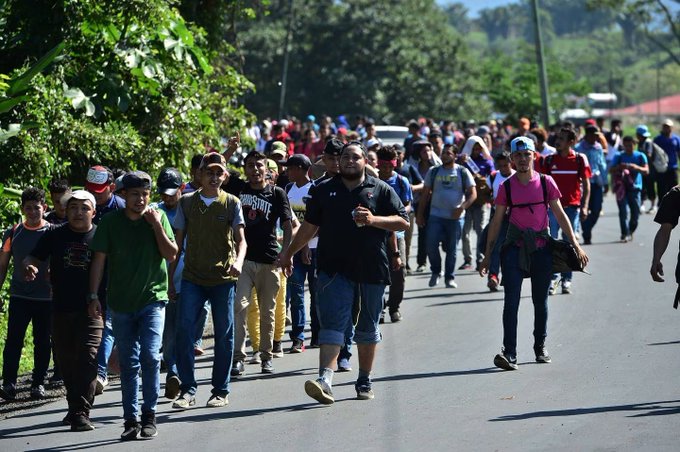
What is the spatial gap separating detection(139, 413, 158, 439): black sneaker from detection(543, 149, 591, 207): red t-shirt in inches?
324

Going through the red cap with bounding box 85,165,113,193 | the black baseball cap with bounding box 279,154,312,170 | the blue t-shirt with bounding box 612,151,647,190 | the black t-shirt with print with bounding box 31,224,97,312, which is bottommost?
the black t-shirt with print with bounding box 31,224,97,312

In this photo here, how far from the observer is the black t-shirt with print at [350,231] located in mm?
9812

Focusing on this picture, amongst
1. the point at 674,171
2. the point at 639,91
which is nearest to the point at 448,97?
the point at 674,171

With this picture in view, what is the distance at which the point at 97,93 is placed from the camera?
15.2 metres

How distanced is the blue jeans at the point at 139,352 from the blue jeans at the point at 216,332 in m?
0.79

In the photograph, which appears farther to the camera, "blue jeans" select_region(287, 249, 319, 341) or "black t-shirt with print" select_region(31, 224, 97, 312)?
"blue jeans" select_region(287, 249, 319, 341)

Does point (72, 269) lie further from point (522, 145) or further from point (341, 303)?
point (522, 145)

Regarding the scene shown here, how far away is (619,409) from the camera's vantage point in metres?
9.19

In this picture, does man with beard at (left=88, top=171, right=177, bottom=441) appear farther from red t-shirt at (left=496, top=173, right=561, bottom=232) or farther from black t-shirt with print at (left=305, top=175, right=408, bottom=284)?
red t-shirt at (left=496, top=173, right=561, bottom=232)

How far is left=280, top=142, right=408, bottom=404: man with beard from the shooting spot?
9805 mm

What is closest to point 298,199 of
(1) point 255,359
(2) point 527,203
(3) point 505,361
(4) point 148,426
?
(1) point 255,359

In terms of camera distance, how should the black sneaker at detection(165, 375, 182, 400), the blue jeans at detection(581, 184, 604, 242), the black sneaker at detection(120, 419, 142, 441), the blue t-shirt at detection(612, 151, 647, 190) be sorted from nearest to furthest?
the black sneaker at detection(120, 419, 142, 441) → the black sneaker at detection(165, 375, 182, 400) → the blue jeans at detection(581, 184, 604, 242) → the blue t-shirt at detection(612, 151, 647, 190)

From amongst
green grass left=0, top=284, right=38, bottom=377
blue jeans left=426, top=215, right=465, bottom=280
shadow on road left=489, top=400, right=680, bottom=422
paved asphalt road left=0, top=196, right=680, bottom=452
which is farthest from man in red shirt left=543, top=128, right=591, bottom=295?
shadow on road left=489, top=400, right=680, bottom=422

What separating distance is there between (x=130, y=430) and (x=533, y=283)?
3964 mm
